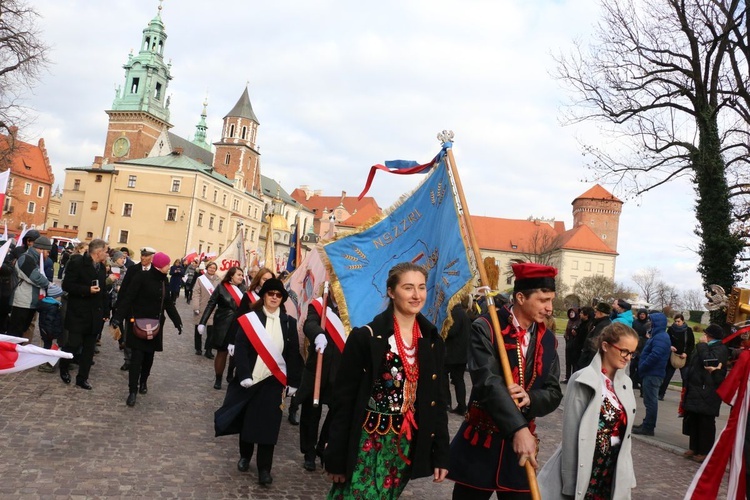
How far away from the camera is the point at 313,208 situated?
136000 mm

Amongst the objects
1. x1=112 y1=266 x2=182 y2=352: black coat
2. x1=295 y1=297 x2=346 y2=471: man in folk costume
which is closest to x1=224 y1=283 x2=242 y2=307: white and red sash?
x1=112 y1=266 x2=182 y2=352: black coat

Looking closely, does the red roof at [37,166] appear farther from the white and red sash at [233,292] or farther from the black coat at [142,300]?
the black coat at [142,300]

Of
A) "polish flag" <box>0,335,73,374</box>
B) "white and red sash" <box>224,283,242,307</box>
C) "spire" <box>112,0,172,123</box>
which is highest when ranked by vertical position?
"spire" <box>112,0,172,123</box>

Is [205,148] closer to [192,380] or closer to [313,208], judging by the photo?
[313,208]

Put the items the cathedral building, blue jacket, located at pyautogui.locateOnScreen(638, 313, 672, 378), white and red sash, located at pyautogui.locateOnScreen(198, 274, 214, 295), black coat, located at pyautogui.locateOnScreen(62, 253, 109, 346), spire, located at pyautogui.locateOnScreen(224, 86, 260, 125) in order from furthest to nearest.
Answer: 1. spire, located at pyautogui.locateOnScreen(224, 86, 260, 125)
2. the cathedral building
3. white and red sash, located at pyautogui.locateOnScreen(198, 274, 214, 295)
4. blue jacket, located at pyautogui.locateOnScreen(638, 313, 672, 378)
5. black coat, located at pyautogui.locateOnScreen(62, 253, 109, 346)

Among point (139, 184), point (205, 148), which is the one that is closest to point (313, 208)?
point (205, 148)

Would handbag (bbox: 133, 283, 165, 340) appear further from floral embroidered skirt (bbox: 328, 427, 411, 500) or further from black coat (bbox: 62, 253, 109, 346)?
floral embroidered skirt (bbox: 328, 427, 411, 500)

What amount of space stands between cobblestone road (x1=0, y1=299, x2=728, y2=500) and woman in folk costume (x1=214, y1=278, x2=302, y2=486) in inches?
14.8

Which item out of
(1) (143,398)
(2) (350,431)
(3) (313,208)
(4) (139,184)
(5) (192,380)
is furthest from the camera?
(3) (313,208)

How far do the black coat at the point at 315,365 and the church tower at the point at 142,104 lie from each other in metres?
83.0

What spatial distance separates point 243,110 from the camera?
96500 millimetres

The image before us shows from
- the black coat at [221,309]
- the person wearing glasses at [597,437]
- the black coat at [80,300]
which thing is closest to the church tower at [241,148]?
the black coat at [221,309]

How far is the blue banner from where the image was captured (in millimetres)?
5215

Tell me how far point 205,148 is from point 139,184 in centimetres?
3515
